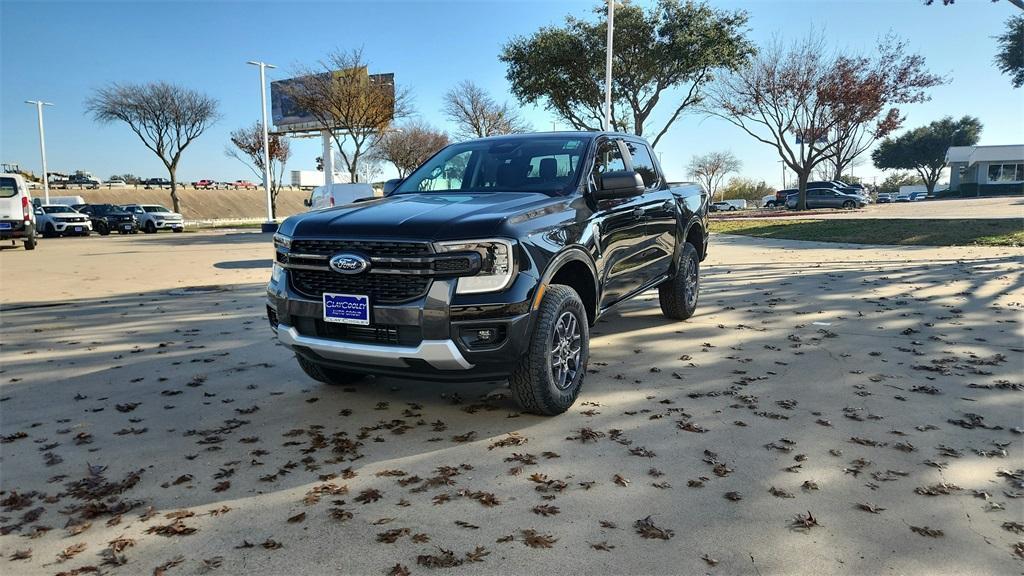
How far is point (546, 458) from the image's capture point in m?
3.53

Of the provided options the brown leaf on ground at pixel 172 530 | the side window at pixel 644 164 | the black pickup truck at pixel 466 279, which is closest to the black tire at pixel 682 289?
the side window at pixel 644 164

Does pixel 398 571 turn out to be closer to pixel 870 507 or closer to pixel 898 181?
pixel 870 507

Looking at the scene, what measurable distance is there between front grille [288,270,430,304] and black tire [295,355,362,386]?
2.84 feet

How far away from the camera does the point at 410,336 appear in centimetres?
367

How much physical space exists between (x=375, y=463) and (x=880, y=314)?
606 cm

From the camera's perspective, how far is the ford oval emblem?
3695mm

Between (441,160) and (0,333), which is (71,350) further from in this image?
(441,160)

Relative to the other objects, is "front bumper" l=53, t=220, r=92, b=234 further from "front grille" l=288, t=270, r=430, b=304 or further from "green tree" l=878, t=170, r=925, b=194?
"green tree" l=878, t=170, r=925, b=194

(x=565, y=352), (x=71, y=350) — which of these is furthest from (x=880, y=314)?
(x=71, y=350)

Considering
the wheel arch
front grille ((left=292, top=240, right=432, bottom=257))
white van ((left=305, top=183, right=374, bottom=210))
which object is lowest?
the wheel arch

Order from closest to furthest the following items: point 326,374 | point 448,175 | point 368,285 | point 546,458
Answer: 1. point 546,458
2. point 368,285
3. point 326,374
4. point 448,175

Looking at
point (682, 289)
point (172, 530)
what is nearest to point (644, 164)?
point (682, 289)

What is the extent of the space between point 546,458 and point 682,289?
373 centimetres

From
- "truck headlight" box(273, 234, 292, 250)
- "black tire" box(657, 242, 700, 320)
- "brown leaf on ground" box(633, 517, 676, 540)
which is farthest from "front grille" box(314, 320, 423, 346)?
"black tire" box(657, 242, 700, 320)
